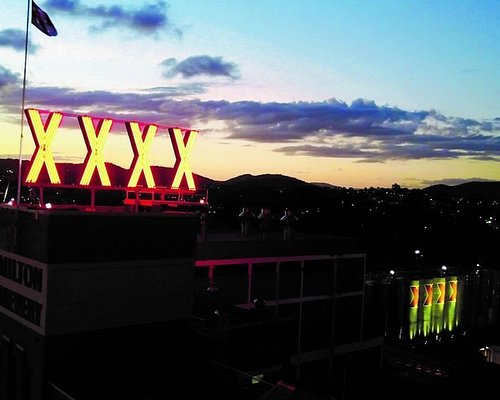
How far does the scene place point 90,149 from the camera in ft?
67.2

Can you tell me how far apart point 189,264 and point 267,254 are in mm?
7143

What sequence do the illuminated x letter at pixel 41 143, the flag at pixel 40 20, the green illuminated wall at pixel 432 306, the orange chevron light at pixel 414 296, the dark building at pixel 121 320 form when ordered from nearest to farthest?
the dark building at pixel 121 320
the flag at pixel 40 20
the illuminated x letter at pixel 41 143
the orange chevron light at pixel 414 296
the green illuminated wall at pixel 432 306

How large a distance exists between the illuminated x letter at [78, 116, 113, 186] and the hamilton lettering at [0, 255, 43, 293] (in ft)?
12.0

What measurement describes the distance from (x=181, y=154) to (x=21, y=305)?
8.72 metres

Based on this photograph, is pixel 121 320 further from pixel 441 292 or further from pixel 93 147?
pixel 441 292

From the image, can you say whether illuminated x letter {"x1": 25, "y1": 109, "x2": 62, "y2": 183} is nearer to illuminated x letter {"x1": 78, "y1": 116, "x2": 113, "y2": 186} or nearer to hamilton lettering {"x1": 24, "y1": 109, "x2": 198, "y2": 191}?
hamilton lettering {"x1": 24, "y1": 109, "x2": 198, "y2": 191}

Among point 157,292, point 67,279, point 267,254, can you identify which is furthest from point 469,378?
point 67,279

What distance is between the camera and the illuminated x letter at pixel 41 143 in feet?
63.6

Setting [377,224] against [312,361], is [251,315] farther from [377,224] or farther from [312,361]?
[377,224]

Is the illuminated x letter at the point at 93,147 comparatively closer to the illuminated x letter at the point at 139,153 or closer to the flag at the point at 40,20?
the illuminated x letter at the point at 139,153

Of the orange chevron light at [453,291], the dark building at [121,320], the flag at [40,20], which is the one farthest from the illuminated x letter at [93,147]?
the orange chevron light at [453,291]

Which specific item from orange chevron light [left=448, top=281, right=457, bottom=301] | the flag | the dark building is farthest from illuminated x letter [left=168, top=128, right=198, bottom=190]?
orange chevron light [left=448, top=281, right=457, bottom=301]

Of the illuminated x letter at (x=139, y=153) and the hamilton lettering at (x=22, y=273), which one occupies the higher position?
the illuminated x letter at (x=139, y=153)

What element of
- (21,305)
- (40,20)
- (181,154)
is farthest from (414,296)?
(40,20)
